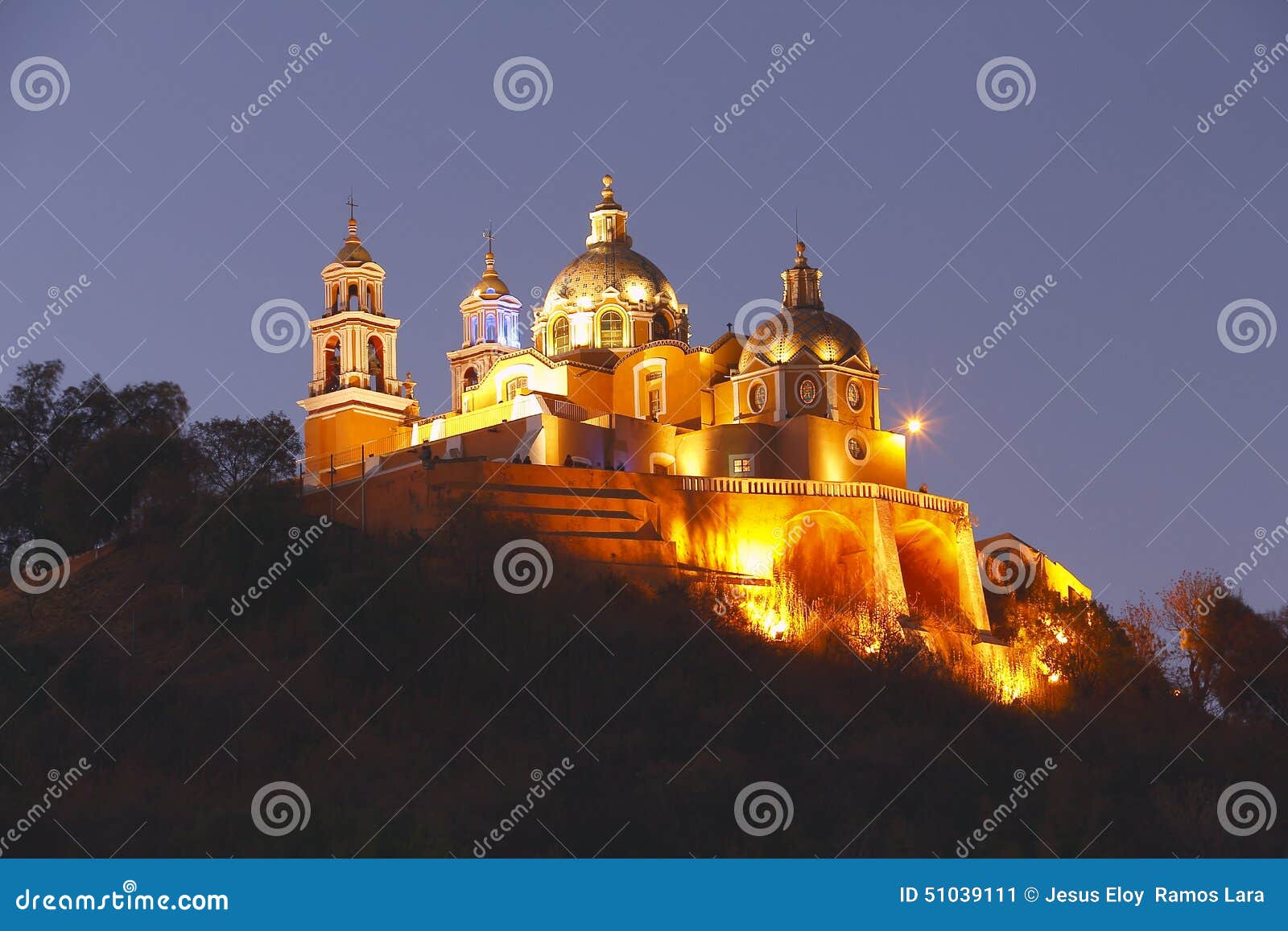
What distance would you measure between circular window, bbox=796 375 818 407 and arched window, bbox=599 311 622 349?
8.48 m

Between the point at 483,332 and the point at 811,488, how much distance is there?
1925cm

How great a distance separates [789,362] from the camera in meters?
50.0

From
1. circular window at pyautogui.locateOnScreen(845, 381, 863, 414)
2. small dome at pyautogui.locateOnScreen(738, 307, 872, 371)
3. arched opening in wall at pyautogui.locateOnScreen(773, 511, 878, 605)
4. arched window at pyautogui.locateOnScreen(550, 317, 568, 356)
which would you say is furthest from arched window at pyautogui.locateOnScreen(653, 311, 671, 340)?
arched opening in wall at pyautogui.locateOnScreen(773, 511, 878, 605)

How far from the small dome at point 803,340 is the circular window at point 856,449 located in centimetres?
194

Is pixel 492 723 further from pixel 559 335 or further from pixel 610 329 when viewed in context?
pixel 559 335

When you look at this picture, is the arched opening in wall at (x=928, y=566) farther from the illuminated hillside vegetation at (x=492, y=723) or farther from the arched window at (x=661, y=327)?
the arched window at (x=661, y=327)

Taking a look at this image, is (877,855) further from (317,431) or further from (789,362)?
(317,431)

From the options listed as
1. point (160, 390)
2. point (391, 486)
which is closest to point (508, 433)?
point (391, 486)

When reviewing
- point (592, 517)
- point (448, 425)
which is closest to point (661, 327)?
point (448, 425)

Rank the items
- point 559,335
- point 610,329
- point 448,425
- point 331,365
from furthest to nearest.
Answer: point 331,365 → point 559,335 → point 610,329 → point 448,425

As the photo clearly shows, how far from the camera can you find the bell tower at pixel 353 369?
2271 inches

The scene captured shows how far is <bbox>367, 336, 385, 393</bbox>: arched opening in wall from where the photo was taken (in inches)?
2297

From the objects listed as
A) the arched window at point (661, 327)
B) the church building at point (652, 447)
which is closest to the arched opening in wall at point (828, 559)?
the church building at point (652, 447)

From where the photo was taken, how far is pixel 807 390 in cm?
4994
